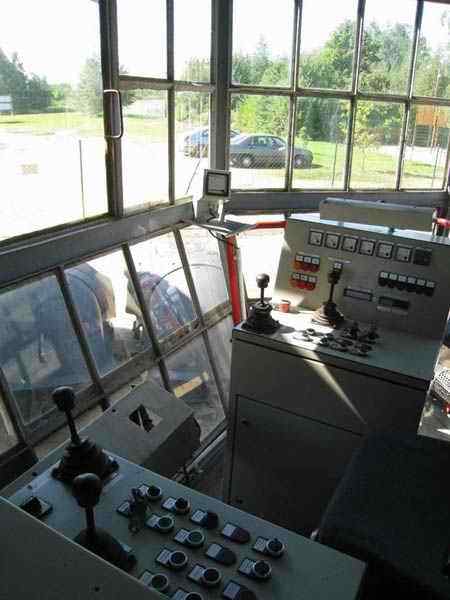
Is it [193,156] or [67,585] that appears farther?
[193,156]

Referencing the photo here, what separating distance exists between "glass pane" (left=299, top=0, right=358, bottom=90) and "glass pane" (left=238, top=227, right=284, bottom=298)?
1.16m

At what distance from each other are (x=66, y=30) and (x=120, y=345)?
5.71 feet

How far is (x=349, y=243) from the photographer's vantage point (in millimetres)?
2262

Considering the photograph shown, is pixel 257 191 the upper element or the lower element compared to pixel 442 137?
lower

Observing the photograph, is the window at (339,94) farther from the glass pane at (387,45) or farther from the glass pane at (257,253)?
the glass pane at (257,253)

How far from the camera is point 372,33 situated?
4.27 meters

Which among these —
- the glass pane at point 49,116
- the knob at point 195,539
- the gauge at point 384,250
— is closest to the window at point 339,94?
the glass pane at point 49,116

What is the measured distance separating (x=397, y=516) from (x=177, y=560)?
0.59 metres

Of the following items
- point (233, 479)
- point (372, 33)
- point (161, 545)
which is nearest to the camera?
point (161, 545)

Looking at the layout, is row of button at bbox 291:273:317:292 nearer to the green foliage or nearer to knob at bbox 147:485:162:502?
knob at bbox 147:485:162:502

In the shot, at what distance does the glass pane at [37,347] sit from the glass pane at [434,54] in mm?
3688

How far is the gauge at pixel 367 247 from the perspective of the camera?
87.2 inches

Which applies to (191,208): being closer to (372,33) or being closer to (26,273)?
(26,273)

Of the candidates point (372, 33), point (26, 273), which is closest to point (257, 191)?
point (372, 33)
